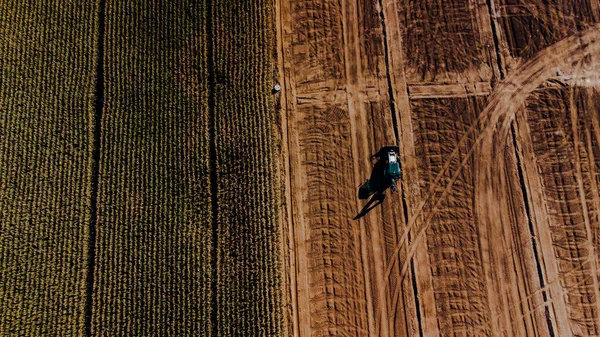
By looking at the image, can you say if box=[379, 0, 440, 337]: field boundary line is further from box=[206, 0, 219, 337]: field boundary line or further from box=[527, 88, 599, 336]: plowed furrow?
box=[206, 0, 219, 337]: field boundary line

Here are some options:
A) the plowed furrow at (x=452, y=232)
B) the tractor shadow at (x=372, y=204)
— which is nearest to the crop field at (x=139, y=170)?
the tractor shadow at (x=372, y=204)

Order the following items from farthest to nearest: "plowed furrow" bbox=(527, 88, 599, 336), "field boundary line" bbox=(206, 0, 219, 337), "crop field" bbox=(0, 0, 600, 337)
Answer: "plowed furrow" bbox=(527, 88, 599, 336) < "crop field" bbox=(0, 0, 600, 337) < "field boundary line" bbox=(206, 0, 219, 337)

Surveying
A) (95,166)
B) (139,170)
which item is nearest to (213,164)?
(139,170)

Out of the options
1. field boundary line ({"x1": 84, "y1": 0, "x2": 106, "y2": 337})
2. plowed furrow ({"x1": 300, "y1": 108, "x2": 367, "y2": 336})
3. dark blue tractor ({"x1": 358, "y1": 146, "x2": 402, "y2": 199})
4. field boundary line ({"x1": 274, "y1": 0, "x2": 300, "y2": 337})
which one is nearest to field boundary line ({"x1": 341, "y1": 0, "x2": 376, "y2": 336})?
plowed furrow ({"x1": 300, "y1": 108, "x2": 367, "y2": 336})

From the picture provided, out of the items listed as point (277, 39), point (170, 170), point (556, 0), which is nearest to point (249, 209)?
point (170, 170)

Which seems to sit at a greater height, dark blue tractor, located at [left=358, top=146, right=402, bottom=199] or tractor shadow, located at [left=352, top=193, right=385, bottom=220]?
dark blue tractor, located at [left=358, top=146, right=402, bottom=199]

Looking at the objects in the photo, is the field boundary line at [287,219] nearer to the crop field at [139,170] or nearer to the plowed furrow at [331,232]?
the crop field at [139,170]
